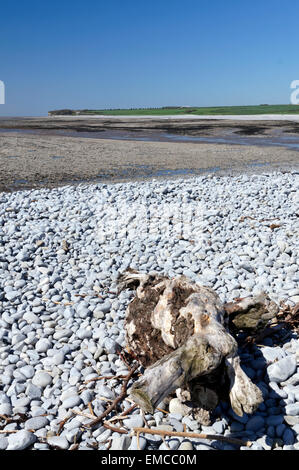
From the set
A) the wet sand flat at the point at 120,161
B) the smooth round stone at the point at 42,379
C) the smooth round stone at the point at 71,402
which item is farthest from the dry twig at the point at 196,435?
the wet sand flat at the point at 120,161

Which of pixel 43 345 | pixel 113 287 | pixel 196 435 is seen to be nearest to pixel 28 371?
pixel 43 345

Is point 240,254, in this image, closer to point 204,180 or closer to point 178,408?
point 178,408

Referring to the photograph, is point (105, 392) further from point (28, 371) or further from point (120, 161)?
point (120, 161)

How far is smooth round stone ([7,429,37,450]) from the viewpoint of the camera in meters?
3.25

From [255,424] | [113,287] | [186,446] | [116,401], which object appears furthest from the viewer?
[113,287]

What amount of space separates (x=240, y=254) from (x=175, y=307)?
3.13 m

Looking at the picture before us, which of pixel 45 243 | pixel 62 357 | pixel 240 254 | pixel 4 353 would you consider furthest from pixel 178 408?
pixel 45 243

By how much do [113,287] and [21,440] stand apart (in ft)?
9.74

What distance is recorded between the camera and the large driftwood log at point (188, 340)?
302cm

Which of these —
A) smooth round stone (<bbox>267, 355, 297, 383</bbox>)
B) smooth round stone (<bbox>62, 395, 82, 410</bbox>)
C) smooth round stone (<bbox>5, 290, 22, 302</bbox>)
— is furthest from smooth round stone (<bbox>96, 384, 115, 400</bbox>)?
smooth round stone (<bbox>5, 290, 22, 302</bbox>)

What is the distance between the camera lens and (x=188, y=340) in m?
3.28

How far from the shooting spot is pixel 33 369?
4.29 metres

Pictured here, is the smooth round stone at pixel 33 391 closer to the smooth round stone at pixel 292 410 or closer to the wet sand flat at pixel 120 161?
the smooth round stone at pixel 292 410

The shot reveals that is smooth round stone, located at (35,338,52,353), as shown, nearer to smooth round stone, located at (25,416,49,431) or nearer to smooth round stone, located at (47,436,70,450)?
smooth round stone, located at (25,416,49,431)
